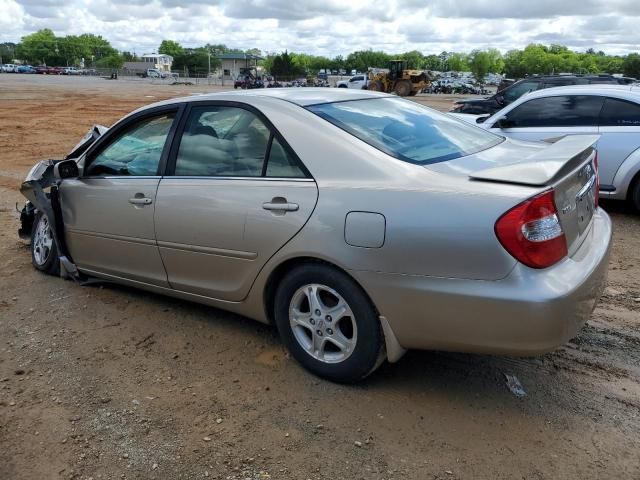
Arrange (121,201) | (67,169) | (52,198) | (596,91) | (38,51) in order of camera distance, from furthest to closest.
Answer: (38,51) → (596,91) → (52,198) → (67,169) → (121,201)

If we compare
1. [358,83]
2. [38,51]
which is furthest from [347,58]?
[358,83]

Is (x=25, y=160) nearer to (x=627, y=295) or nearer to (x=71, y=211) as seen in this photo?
(x=71, y=211)

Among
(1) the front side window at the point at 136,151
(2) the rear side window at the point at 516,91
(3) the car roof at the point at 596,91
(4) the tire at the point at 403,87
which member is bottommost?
(1) the front side window at the point at 136,151

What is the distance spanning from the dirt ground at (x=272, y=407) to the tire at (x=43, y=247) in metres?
0.74

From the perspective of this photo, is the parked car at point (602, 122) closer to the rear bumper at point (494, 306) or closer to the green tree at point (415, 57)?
the rear bumper at point (494, 306)

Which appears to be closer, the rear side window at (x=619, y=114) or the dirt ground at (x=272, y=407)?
the dirt ground at (x=272, y=407)

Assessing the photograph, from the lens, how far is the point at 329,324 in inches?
127

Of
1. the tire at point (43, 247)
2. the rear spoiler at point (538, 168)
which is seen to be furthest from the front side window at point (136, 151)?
the rear spoiler at point (538, 168)

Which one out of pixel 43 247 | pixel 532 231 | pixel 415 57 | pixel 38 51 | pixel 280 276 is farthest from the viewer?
pixel 415 57

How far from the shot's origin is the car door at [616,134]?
7055mm

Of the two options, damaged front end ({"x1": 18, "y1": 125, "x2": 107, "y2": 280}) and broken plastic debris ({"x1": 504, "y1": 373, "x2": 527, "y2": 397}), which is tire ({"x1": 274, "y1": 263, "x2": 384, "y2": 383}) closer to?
broken plastic debris ({"x1": 504, "y1": 373, "x2": 527, "y2": 397})

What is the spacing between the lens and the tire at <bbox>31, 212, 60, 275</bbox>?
5.05 metres

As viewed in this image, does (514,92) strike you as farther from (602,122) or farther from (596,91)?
(602,122)

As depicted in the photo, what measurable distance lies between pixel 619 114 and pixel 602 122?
202 millimetres
